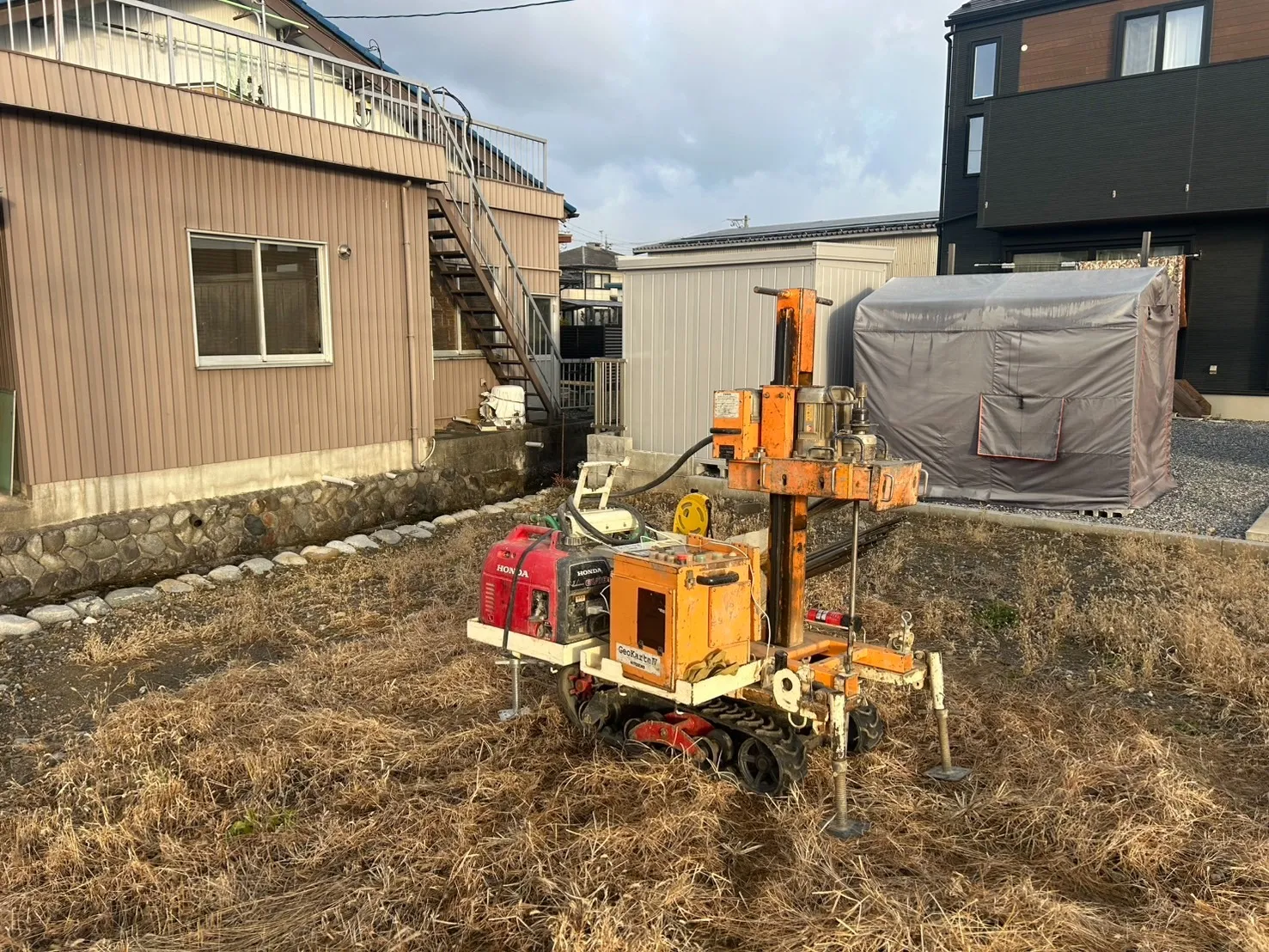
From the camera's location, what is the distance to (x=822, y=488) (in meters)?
3.77

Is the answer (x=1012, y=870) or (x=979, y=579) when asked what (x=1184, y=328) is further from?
(x=1012, y=870)

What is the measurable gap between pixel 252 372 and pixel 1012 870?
7.82 metres

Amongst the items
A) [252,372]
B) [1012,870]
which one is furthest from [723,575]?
[252,372]

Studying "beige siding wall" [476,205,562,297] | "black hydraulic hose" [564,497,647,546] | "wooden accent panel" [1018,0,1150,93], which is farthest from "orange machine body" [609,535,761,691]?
"wooden accent panel" [1018,0,1150,93]

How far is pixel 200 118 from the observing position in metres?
7.97

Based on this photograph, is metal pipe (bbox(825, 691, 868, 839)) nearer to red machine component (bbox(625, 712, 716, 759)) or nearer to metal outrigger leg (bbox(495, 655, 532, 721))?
red machine component (bbox(625, 712, 716, 759))

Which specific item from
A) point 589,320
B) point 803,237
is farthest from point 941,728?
point 803,237

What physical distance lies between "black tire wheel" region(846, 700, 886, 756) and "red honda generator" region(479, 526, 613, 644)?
1.27m

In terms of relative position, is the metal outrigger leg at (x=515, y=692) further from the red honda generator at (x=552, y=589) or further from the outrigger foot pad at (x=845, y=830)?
the outrigger foot pad at (x=845, y=830)

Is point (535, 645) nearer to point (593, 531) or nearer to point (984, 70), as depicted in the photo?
point (593, 531)

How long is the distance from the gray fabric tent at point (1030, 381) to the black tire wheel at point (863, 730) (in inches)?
255

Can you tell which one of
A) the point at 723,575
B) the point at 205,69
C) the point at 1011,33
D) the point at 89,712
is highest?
the point at 1011,33

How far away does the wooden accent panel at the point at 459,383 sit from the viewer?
12.1m

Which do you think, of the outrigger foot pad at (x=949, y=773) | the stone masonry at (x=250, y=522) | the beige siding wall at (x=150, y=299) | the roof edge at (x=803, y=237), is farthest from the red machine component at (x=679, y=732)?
the roof edge at (x=803, y=237)
